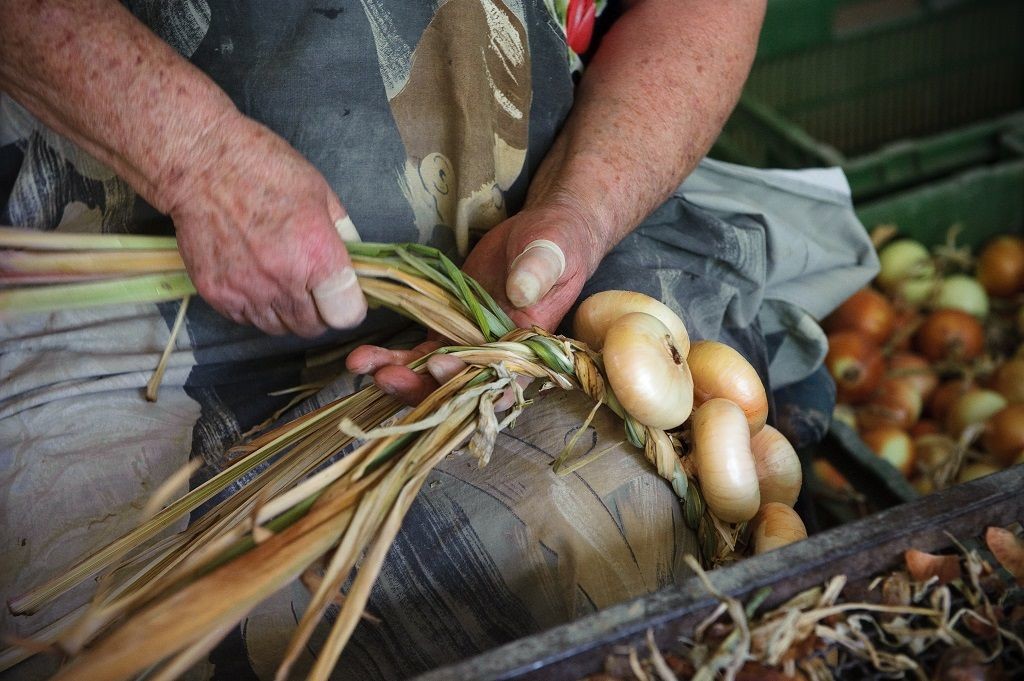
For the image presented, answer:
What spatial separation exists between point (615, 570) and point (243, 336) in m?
0.56

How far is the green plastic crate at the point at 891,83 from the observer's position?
2074 millimetres

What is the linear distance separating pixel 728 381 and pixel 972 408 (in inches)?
39.8

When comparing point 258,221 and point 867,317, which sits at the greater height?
point 258,221

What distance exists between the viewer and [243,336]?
109 cm

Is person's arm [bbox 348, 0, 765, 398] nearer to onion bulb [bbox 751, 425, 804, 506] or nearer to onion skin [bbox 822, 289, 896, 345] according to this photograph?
onion bulb [bbox 751, 425, 804, 506]

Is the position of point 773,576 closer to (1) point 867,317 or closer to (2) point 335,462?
(2) point 335,462

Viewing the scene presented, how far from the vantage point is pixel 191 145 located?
872 mm

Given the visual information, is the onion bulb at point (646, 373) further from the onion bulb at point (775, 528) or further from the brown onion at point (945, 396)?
the brown onion at point (945, 396)

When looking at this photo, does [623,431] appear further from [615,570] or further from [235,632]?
[235,632]

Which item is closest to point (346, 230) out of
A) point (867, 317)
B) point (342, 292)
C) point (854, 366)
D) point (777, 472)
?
point (342, 292)

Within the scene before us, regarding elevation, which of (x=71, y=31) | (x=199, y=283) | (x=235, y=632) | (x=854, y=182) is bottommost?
(x=854, y=182)

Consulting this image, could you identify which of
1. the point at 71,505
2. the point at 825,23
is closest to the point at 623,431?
the point at 71,505

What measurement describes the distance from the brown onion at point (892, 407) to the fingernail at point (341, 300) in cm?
116

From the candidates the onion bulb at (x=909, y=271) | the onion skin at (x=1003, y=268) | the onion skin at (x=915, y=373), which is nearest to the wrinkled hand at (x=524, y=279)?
the onion skin at (x=915, y=373)
